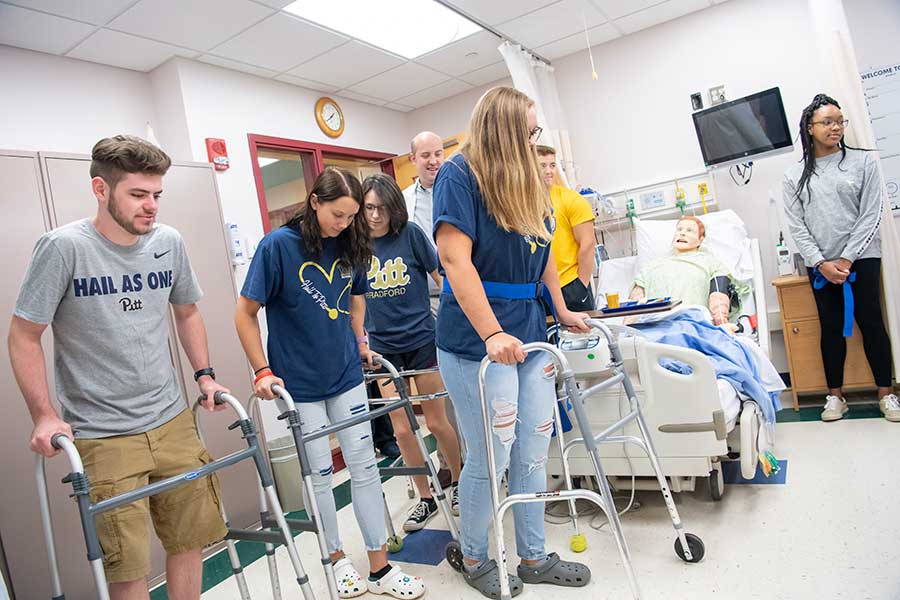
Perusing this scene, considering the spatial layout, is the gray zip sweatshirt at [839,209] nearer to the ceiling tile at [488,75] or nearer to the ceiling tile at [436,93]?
the ceiling tile at [488,75]

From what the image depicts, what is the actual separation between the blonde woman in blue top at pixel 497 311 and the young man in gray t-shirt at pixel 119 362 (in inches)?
30.0

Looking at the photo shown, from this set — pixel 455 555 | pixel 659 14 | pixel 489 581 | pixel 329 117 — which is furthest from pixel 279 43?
pixel 489 581

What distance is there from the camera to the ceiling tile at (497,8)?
12.5 ft

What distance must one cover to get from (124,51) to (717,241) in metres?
3.72

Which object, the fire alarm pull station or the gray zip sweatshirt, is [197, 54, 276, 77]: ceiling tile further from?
the gray zip sweatshirt

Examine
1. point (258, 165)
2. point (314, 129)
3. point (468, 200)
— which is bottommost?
point (468, 200)

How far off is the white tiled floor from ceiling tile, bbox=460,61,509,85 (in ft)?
11.6

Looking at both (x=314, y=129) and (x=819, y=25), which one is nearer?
(x=819, y=25)

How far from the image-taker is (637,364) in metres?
2.35

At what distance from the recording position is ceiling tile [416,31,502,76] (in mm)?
4383

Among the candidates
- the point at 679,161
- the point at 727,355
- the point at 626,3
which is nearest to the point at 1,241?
the point at 727,355

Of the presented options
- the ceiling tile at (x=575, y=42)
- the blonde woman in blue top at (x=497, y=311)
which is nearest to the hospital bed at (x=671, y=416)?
the blonde woman in blue top at (x=497, y=311)

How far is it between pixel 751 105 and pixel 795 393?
1.89 meters

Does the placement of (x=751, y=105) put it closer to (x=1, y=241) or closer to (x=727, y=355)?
(x=727, y=355)
